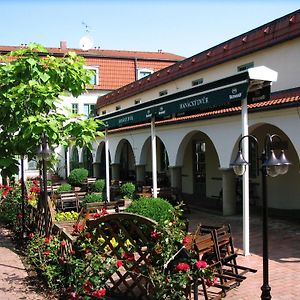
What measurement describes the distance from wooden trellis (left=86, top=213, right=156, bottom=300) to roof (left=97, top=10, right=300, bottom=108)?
8906 mm

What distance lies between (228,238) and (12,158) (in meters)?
5.61

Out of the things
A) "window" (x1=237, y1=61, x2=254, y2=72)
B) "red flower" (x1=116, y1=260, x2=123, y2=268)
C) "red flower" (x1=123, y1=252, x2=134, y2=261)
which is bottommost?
"red flower" (x1=116, y1=260, x2=123, y2=268)

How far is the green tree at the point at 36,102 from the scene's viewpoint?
8734mm

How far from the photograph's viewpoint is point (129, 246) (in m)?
6.37

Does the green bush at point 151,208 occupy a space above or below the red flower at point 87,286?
above

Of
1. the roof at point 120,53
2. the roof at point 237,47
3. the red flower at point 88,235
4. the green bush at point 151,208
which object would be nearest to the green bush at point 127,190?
the roof at point 237,47

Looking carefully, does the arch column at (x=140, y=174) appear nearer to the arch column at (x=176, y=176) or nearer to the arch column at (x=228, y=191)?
the arch column at (x=176, y=176)

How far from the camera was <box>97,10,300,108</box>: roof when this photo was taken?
42.4 ft

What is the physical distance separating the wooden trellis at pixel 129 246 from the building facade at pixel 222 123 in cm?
416

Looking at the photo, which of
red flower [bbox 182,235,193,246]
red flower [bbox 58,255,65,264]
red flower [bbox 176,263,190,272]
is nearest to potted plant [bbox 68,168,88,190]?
red flower [bbox 58,255,65,264]

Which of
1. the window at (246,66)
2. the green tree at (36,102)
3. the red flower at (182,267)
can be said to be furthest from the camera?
the window at (246,66)

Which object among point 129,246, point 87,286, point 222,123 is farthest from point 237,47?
point 87,286

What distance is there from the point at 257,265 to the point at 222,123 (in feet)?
20.1

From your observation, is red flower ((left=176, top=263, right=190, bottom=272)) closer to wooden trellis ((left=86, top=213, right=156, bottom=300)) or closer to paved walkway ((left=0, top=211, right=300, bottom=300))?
wooden trellis ((left=86, top=213, right=156, bottom=300))
